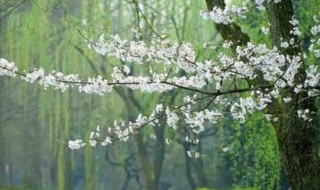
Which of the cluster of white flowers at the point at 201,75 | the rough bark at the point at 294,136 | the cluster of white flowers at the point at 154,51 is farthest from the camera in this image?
the rough bark at the point at 294,136

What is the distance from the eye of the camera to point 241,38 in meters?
3.89

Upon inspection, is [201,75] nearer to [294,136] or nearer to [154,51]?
[154,51]

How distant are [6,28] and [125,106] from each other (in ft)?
14.0

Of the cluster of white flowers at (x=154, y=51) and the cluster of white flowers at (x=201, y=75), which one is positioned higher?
the cluster of white flowers at (x=154, y=51)

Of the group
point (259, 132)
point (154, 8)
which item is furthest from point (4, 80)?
point (259, 132)

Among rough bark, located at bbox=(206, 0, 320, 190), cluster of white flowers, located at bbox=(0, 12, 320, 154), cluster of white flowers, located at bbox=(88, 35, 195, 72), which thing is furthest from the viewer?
rough bark, located at bbox=(206, 0, 320, 190)

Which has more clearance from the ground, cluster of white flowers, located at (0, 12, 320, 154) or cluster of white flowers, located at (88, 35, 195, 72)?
cluster of white flowers, located at (88, 35, 195, 72)

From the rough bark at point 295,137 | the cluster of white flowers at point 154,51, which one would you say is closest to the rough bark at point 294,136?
the rough bark at point 295,137

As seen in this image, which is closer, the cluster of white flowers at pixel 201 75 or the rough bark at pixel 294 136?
the cluster of white flowers at pixel 201 75

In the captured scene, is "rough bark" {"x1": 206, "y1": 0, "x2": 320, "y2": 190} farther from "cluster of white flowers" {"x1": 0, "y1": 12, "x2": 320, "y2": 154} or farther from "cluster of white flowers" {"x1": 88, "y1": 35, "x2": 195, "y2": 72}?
"cluster of white flowers" {"x1": 88, "y1": 35, "x2": 195, "y2": 72}

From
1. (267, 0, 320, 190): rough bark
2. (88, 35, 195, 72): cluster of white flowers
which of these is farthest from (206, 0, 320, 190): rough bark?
(88, 35, 195, 72): cluster of white flowers

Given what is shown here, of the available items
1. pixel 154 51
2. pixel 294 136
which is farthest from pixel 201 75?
pixel 294 136

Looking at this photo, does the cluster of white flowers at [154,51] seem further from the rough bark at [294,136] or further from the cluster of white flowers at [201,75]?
the rough bark at [294,136]

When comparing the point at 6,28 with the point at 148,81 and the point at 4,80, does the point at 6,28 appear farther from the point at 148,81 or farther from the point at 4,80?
the point at 148,81
